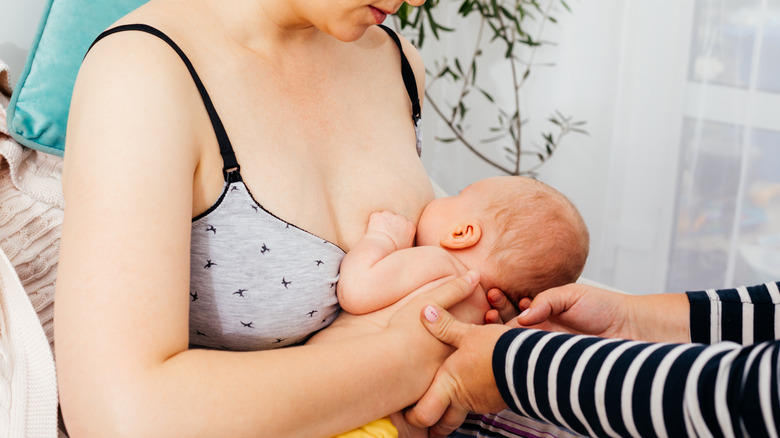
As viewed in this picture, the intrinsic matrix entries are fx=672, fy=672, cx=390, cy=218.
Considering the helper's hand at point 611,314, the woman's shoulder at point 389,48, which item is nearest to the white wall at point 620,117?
the woman's shoulder at point 389,48

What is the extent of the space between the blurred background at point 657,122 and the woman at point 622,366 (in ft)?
5.55

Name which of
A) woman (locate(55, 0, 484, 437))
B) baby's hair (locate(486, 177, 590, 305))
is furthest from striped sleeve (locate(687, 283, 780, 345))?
woman (locate(55, 0, 484, 437))

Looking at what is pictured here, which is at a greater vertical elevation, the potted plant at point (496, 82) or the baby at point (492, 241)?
the potted plant at point (496, 82)

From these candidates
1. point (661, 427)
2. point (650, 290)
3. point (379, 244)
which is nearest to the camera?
point (661, 427)

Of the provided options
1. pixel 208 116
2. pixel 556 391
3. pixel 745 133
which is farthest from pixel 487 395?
pixel 745 133

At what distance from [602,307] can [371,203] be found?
0.52 meters

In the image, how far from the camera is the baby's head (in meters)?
1.40

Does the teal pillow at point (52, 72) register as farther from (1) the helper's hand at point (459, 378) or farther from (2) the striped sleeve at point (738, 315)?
(2) the striped sleeve at point (738, 315)

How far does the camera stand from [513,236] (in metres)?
1.40

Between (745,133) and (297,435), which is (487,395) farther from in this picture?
(745,133)

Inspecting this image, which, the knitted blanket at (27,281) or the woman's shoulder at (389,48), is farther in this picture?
the woman's shoulder at (389,48)

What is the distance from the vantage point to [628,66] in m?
2.94

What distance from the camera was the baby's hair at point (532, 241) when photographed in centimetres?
140

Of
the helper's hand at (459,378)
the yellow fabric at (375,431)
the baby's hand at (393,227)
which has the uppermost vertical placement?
the baby's hand at (393,227)
